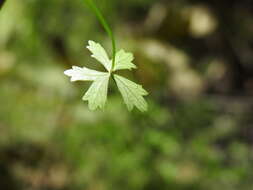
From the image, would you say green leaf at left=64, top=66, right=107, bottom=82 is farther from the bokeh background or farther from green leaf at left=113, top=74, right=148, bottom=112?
the bokeh background

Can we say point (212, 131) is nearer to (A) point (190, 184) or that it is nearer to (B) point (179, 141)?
(B) point (179, 141)

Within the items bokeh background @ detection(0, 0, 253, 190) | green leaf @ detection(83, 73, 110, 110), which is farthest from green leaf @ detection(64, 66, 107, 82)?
bokeh background @ detection(0, 0, 253, 190)

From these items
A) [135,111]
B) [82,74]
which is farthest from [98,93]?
[135,111]

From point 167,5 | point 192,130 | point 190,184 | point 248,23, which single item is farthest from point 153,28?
point 190,184

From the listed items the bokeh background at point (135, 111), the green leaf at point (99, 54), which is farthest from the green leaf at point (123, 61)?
the bokeh background at point (135, 111)

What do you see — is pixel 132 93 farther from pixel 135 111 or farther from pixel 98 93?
pixel 135 111

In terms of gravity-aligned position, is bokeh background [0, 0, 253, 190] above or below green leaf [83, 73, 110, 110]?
above
